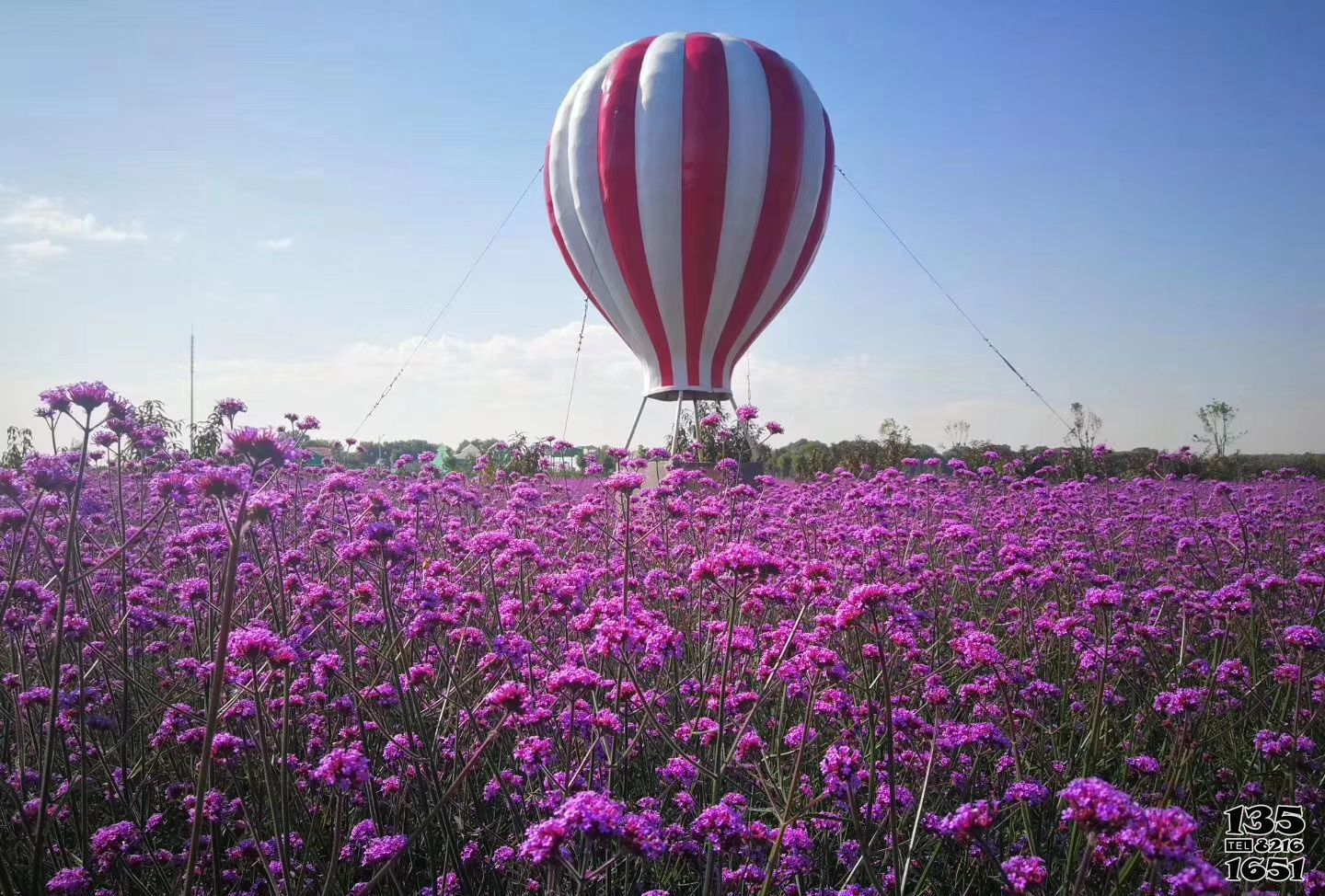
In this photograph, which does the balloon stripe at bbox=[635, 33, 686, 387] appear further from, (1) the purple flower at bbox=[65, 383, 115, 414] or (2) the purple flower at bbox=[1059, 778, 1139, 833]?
(2) the purple flower at bbox=[1059, 778, 1139, 833]

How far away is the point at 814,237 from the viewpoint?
14008 millimetres

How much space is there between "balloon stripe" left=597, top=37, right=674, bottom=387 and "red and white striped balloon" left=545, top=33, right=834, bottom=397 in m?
0.02

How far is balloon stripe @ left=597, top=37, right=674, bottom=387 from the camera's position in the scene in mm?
12438

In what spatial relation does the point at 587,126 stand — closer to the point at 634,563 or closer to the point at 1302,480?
the point at 634,563

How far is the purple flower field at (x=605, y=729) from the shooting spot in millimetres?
2096

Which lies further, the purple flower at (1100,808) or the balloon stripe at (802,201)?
the balloon stripe at (802,201)

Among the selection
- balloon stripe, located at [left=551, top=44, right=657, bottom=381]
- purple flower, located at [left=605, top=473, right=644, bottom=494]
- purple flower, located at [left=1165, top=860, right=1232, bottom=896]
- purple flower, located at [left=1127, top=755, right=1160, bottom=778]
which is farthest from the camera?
balloon stripe, located at [left=551, top=44, right=657, bottom=381]

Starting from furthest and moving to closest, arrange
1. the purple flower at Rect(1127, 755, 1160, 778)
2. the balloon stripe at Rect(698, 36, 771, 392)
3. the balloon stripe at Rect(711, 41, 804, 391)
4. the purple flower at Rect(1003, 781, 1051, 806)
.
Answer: the balloon stripe at Rect(711, 41, 804, 391) → the balloon stripe at Rect(698, 36, 771, 392) → the purple flower at Rect(1127, 755, 1160, 778) → the purple flower at Rect(1003, 781, 1051, 806)

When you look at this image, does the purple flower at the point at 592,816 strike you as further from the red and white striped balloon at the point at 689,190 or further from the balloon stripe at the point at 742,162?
the balloon stripe at the point at 742,162

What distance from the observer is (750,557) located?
243 centimetres

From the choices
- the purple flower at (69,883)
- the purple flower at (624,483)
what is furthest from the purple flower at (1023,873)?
the purple flower at (69,883)

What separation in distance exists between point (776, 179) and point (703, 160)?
1374 mm

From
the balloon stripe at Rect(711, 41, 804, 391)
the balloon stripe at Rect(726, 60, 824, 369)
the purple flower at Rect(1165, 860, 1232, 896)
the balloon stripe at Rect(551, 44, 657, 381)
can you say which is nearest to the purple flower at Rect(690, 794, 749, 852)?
the purple flower at Rect(1165, 860, 1232, 896)

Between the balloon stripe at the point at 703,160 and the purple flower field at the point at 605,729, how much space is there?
819 centimetres
